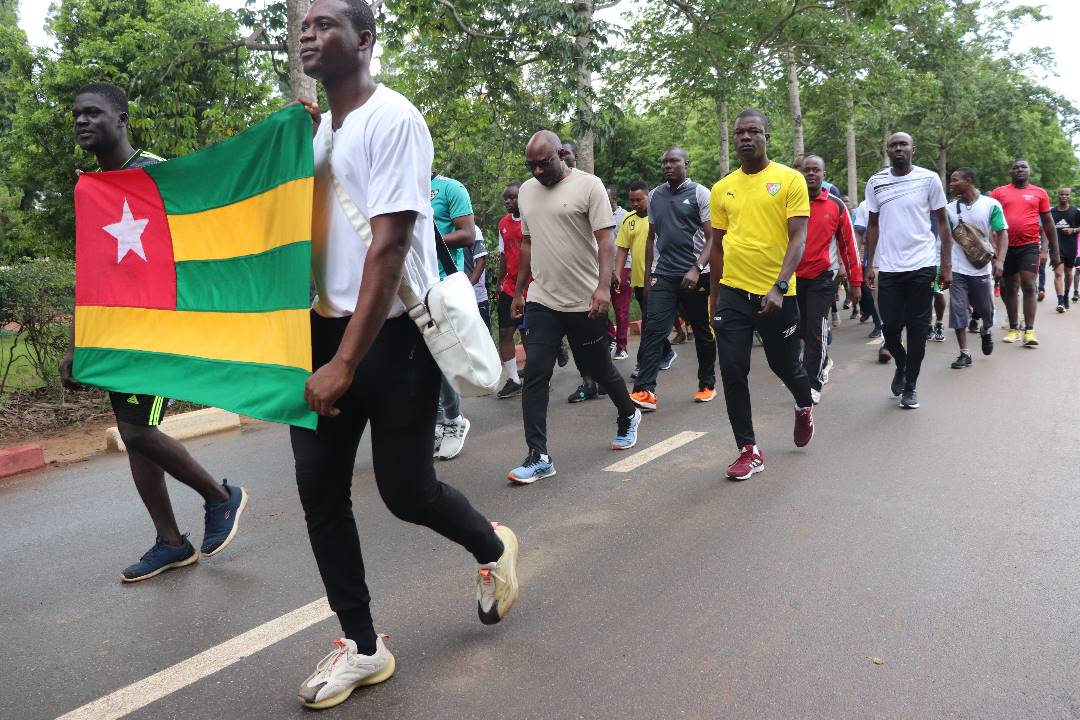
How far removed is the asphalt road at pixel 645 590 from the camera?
3010 mm

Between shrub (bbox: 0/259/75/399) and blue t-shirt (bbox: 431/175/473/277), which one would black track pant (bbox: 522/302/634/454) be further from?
shrub (bbox: 0/259/75/399)

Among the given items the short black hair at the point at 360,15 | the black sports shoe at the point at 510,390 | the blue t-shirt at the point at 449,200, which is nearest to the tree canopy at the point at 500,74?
the black sports shoe at the point at 510,390

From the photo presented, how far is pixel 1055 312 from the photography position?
14.6 m

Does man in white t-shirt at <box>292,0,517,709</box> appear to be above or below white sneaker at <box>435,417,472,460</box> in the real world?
above

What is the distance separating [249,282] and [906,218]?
19.9ft

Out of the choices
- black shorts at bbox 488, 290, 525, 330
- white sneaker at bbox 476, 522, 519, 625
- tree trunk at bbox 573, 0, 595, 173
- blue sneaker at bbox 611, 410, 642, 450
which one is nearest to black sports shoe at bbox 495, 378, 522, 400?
black shorts at bbox 488, 290, 525, 330

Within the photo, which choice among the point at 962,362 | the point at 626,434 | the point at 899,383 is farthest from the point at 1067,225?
the point at 626,434

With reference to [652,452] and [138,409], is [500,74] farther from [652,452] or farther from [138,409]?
[138,409]

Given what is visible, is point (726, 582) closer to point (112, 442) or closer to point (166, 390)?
point (166, 390)

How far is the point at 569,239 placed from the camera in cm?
599

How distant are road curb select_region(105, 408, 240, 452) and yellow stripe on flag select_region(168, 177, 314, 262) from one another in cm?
437

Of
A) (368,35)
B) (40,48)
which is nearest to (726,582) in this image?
(368,35)

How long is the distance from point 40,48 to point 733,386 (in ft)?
71.0

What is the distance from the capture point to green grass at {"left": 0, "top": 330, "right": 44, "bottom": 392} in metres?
7.99
